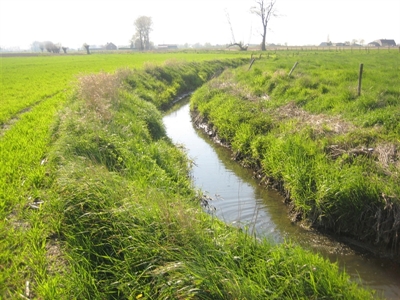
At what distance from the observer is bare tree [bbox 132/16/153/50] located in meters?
108

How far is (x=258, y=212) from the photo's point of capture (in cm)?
794

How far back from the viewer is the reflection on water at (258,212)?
5.82 m

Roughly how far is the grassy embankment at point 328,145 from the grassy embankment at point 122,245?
174 cm

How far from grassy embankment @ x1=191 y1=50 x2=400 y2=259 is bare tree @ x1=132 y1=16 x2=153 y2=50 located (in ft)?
323

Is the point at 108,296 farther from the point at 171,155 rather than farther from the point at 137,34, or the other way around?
the point at 137,34

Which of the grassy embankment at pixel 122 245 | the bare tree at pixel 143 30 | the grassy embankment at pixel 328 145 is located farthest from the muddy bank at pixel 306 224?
the bare tree at pixel 143 30

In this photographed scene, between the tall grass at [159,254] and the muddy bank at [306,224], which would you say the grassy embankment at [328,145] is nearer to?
the muddy bank at [306,224]

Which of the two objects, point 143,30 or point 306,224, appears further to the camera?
point 143,30

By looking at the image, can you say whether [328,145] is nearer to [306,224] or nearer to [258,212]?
[306,224]

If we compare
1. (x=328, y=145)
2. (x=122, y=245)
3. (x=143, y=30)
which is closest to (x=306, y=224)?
(x=328, y=145)

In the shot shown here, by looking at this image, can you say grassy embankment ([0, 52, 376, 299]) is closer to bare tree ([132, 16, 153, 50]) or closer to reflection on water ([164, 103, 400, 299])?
reflection on water ([164, 103, 400, 299])

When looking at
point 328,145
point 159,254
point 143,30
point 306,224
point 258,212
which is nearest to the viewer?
point 159,254

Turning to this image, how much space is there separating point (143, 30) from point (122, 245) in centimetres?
11182

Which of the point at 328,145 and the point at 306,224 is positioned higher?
the point at 328,145
